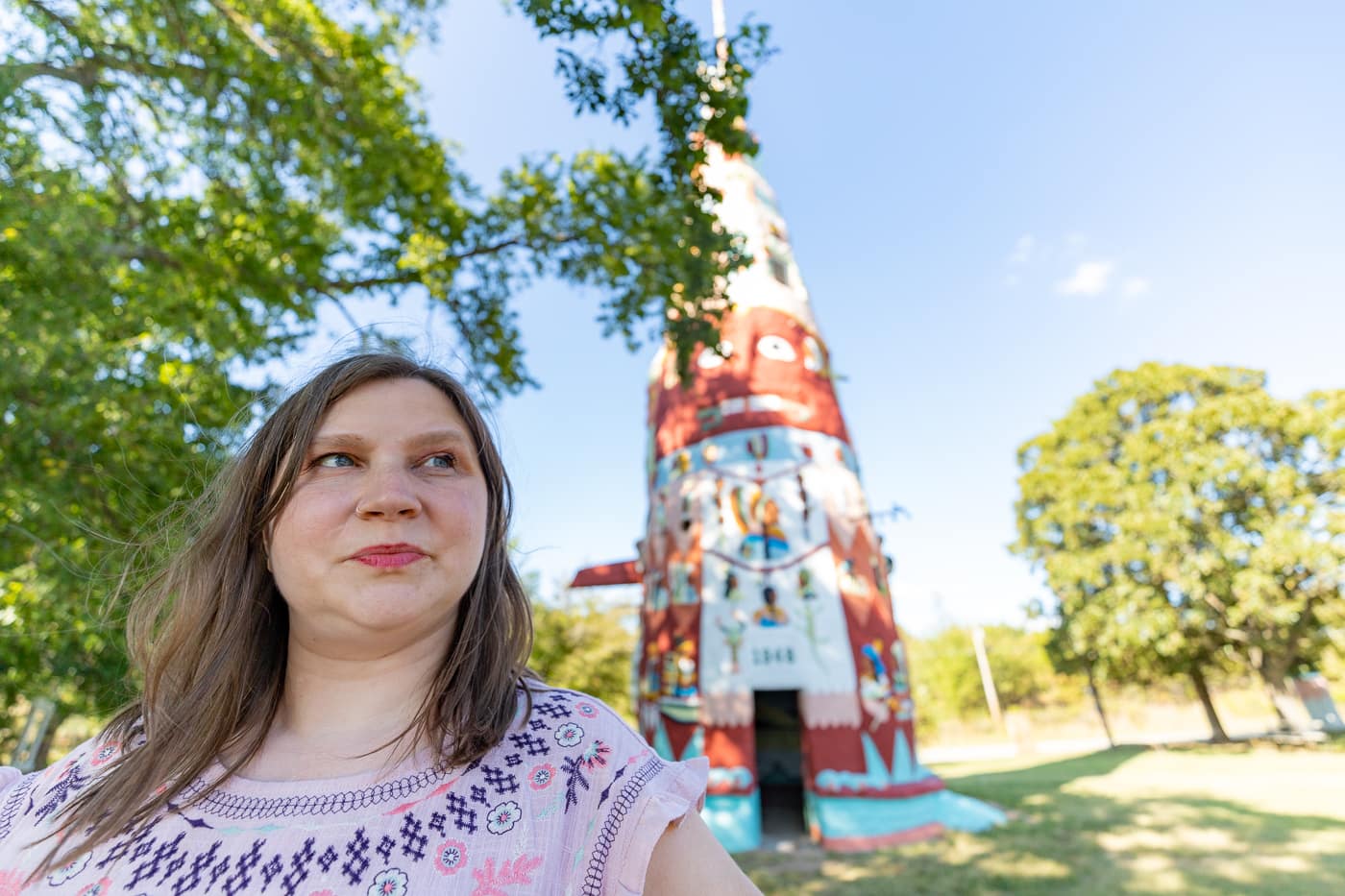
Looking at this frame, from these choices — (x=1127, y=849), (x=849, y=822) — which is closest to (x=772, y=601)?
(x=849, y=822)

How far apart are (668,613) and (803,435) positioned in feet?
11.2

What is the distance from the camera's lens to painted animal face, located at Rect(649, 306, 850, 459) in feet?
33.7

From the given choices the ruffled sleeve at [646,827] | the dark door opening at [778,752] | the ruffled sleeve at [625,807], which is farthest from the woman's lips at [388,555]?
the dark door opening at [778,752]

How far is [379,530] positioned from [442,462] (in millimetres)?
234

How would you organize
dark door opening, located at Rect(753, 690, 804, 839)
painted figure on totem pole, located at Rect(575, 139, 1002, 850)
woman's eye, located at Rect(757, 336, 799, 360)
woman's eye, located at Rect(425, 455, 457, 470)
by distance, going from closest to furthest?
woman's eye, located at Rect(425, 455, 457, 470) → painted figure on totem pole, located at Rect(575, 139, 1002, 850) → woman's eye, located at Rect(757, 336, 799, 360) → dark door opening, located at Rect(753, 690, 804, 839)

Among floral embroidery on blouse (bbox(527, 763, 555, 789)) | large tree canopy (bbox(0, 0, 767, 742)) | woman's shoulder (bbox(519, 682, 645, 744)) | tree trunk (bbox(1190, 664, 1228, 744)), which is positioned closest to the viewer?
floral embroidery on blouse (bbox(527, 763, 555, 789))

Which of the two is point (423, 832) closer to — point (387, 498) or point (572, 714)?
point (572, 714)

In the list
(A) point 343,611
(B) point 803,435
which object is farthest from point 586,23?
(B) point 803,435

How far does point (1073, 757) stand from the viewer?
757 inches

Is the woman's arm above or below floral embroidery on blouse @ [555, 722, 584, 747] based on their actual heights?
below

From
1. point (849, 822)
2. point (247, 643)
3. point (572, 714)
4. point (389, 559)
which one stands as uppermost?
point (389, 559)

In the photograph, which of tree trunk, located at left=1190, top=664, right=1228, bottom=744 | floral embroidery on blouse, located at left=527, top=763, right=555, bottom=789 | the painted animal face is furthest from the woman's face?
tree trunk, located at left=1190, top=664, right=1228, bottom=744

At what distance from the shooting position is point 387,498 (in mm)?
1286

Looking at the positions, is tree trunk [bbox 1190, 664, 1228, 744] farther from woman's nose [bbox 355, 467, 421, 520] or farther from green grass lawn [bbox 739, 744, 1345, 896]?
woman's nose [bbox 355, 467, 421, 520]
